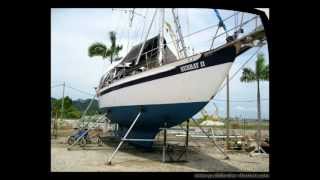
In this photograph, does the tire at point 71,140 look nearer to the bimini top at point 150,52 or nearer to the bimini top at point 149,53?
the bimini top at point 149,53

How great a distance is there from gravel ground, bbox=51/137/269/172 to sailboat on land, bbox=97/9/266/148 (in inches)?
27.7

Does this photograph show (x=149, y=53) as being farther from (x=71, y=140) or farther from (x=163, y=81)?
(x=71, y=140)

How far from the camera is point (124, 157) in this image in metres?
6.86

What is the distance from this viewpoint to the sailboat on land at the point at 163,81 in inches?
237

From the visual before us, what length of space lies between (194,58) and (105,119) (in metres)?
4.10

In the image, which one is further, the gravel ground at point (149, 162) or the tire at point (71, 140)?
the tire at point (71, 140)

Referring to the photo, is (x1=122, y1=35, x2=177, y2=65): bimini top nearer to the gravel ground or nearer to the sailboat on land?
the sailboat on land

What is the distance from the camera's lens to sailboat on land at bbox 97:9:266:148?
6.02 meters

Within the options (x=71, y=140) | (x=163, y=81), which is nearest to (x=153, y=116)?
(x=163, y=81)

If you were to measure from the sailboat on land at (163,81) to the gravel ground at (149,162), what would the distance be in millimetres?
704

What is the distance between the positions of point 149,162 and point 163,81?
51.6 inches

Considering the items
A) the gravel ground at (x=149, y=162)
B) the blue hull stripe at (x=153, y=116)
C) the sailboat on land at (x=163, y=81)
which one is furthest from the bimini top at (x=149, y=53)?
the gravel ground at (x=149, y=162)

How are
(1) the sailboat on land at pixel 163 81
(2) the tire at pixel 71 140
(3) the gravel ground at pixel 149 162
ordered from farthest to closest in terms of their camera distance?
1. (2) the tire at pixel 71 140
2. (1) the sailboat on land at pixel 163 81
3. (3) the gravel ground at pixel 149 162
